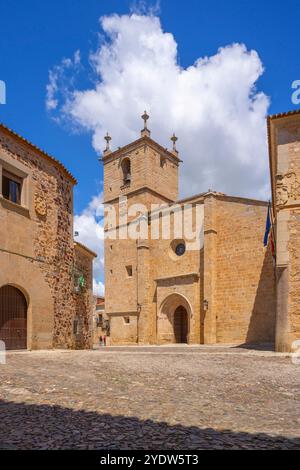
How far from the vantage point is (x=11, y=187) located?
1249 cm

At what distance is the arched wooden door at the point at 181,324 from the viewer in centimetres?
2631

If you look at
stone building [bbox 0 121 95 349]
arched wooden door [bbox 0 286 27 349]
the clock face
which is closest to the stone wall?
the clock face

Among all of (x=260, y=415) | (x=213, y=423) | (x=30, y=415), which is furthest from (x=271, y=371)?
(x=30, y=415)

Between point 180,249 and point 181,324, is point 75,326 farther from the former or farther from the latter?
point 180,249

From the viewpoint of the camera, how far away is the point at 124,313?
28.9m

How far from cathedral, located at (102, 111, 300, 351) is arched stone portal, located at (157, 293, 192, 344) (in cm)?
6

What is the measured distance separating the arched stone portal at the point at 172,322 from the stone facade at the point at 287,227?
1345cm

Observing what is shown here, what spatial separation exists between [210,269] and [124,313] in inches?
328

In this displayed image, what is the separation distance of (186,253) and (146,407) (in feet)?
68.6

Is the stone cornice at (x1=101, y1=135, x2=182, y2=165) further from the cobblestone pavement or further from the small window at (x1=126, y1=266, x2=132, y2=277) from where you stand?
the cobblestone pavement

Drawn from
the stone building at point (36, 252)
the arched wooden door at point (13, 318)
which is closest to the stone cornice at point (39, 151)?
the stone building at point (36, 252)

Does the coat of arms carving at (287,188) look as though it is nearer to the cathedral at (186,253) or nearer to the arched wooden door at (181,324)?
the cathedral at (186,253)

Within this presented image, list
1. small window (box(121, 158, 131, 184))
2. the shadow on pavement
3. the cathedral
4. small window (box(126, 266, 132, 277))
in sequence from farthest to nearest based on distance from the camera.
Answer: small window (box(121, 158, 131, 184)) → small window (box(126, 266, 132, 277)) → the cathedral → the shadow on pavement

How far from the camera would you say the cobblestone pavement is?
12.0 feet
